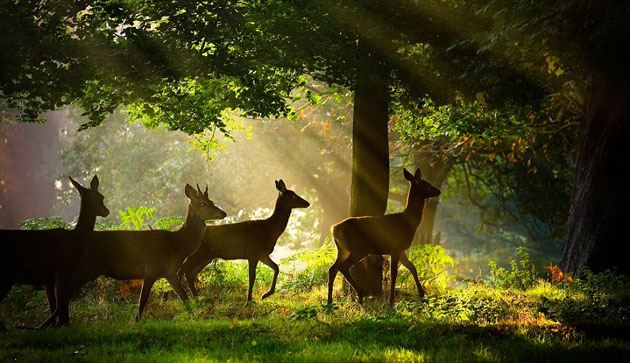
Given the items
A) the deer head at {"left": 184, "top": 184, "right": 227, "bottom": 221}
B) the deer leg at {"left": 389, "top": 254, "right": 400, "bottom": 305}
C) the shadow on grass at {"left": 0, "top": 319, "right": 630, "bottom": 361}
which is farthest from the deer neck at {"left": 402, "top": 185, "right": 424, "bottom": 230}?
the deer head at {"left": 184, "top": 184, "right": 227, "bottom": 221}

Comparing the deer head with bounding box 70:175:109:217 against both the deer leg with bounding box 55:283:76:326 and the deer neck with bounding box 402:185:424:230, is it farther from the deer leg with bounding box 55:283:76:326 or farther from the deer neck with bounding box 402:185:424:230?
the deer neck with bounding box 402:185:424:230

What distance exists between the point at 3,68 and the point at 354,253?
6.12m

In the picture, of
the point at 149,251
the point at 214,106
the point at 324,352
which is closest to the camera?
the point at 324,352

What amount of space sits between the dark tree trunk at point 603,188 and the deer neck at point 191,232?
774 cm

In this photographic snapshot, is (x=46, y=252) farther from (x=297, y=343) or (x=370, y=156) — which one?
(x=370, y=156)

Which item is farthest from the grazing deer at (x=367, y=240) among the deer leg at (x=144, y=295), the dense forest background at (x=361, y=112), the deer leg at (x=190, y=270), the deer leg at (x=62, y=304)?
the deer leg at (x=62, y=304)

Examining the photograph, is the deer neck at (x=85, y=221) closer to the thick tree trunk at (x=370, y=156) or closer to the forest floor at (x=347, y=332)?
the forest floor at (x=347, y=332)

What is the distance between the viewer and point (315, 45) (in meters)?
10.8

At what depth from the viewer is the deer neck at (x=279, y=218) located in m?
11.4

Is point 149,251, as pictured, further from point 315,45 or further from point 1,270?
point 315,45

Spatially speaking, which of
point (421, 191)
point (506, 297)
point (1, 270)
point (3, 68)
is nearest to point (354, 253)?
point (421, 191)

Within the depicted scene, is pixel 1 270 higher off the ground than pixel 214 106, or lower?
lower

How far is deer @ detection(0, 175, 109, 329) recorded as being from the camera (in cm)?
820

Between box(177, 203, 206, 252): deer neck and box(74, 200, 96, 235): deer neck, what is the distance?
1422 millimetres
